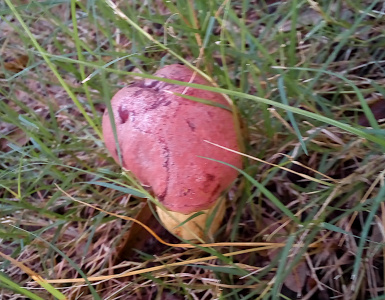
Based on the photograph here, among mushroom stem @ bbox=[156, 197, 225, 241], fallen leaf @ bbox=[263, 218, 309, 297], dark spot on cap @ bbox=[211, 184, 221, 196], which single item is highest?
dark spot on cap @ bbox=[211, 184, 221, 196]

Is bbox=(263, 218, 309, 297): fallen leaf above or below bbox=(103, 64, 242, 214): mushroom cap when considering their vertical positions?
below

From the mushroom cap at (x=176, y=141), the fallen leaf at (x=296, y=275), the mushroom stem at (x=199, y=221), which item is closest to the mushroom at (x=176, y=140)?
the mushroom cap at (x=176, y=141)

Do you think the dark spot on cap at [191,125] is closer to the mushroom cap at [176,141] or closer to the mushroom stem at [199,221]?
the mushroom cap at [176,141]

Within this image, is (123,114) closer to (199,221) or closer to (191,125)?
(191,125)

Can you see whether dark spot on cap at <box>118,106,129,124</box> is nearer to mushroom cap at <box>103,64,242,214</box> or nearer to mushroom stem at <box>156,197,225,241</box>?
mushroom cap at <box>103,64,242,214</box>

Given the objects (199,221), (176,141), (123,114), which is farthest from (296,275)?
(123,114)

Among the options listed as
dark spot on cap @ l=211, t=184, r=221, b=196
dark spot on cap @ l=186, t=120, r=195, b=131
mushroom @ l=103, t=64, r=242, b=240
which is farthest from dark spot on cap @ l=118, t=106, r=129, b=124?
dark spot on cap @ l=211, t=184, r=221, b=196
